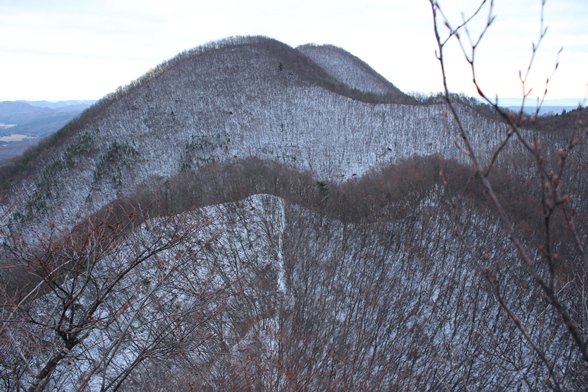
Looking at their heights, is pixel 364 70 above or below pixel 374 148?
above

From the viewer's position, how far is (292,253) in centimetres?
1126

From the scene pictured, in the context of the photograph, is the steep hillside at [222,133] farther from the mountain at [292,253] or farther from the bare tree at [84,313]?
the bare tree at [84,313]

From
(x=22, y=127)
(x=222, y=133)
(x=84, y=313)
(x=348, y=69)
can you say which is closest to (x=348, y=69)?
(x=348, y=69)

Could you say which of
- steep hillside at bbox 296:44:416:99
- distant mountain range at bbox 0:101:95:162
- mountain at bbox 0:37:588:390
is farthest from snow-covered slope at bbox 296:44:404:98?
distant mountain range at bbox 0:101:95:162

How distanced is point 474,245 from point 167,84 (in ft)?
100

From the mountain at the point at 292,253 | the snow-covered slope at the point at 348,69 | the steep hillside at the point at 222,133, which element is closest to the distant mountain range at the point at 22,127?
the steep hillside at the point at 222,133

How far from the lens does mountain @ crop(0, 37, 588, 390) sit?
527 centimetres

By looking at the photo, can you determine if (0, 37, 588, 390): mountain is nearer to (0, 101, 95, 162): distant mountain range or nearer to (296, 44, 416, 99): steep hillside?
(296, 44, 416, 99): steep hillside

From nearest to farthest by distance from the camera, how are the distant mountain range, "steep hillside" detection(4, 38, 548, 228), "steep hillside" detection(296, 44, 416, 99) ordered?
"steep hillside" detection(4, 38, 548, 228) → "steep hillside" detection(296, 44, 416, 99) → the distant mountain range

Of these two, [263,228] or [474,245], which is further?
[263,228]

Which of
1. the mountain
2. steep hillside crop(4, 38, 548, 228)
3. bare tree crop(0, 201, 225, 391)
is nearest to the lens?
bare tree crop(0, 201, 225, 391)

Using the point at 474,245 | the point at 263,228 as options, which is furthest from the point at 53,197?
the point at 474,245

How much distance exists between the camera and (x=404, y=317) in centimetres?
910

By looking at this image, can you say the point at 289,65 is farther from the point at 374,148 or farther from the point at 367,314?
the point at 367,314
